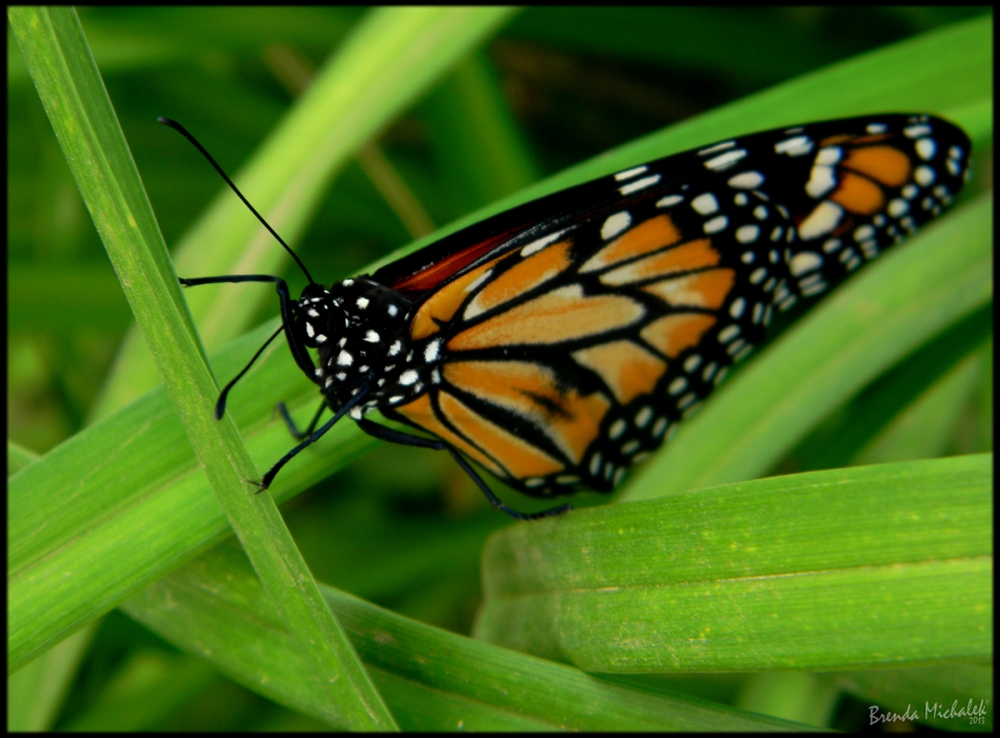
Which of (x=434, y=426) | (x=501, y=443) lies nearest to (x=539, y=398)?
(x=501, y=443)

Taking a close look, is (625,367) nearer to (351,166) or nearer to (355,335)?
(355,335)

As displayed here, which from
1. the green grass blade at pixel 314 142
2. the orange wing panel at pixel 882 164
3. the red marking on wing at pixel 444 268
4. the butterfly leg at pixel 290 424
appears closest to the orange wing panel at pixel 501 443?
the red marking on wing at pixel 444 268

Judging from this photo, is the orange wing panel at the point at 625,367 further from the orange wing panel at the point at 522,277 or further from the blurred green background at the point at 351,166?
the blurred green background at the point at 351,166

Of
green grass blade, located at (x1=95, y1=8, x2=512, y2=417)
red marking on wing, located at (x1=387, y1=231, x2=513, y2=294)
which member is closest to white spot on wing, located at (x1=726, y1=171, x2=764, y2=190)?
red marking on wing, located at (x1=387, y1=231, x2=513, y2=294)

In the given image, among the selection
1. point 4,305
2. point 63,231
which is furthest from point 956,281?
point 63,231

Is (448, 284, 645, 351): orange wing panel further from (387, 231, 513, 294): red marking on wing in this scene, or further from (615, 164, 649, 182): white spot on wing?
(615, 164, 649, 182): white spot on wing
